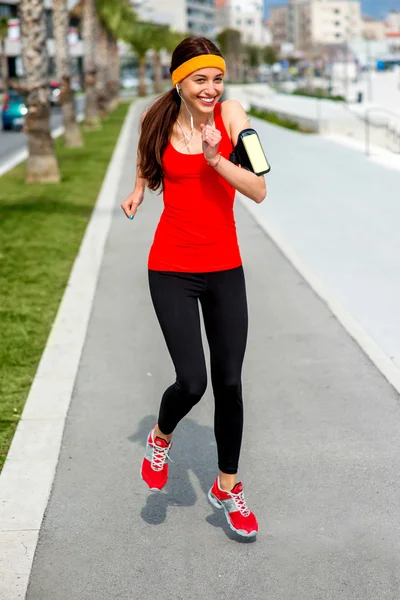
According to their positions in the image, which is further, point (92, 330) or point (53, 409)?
point (92, 330)

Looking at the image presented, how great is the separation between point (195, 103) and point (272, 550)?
1691 mm

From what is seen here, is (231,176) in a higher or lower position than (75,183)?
higher

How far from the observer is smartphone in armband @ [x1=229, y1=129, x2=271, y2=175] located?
3.78 m

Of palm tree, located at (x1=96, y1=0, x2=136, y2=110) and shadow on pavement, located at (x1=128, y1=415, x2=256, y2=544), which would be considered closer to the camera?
shadow on pavement, located at (x1=128, y1=415, x2=256, y2=544)

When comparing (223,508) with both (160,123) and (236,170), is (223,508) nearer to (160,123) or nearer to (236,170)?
(236,170)

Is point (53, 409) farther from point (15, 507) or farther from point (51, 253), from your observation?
point (51, 253)

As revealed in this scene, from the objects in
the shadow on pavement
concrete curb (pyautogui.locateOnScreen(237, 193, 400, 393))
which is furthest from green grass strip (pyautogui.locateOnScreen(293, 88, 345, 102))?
the shadow on pavement

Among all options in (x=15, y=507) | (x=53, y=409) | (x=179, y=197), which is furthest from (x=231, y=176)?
(x=53, y=409)

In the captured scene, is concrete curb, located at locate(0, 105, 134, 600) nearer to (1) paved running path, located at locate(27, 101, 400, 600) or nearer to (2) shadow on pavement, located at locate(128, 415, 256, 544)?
(1) paved running path, located at locate(27, 101, 400, 600)

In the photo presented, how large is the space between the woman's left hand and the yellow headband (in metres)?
0.27

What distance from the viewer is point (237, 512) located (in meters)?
4.09

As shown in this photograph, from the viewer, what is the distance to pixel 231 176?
149 inches

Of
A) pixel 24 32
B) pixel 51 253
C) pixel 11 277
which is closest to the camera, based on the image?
pixel 11 277

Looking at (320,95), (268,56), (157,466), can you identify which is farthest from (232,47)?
(157,466)
